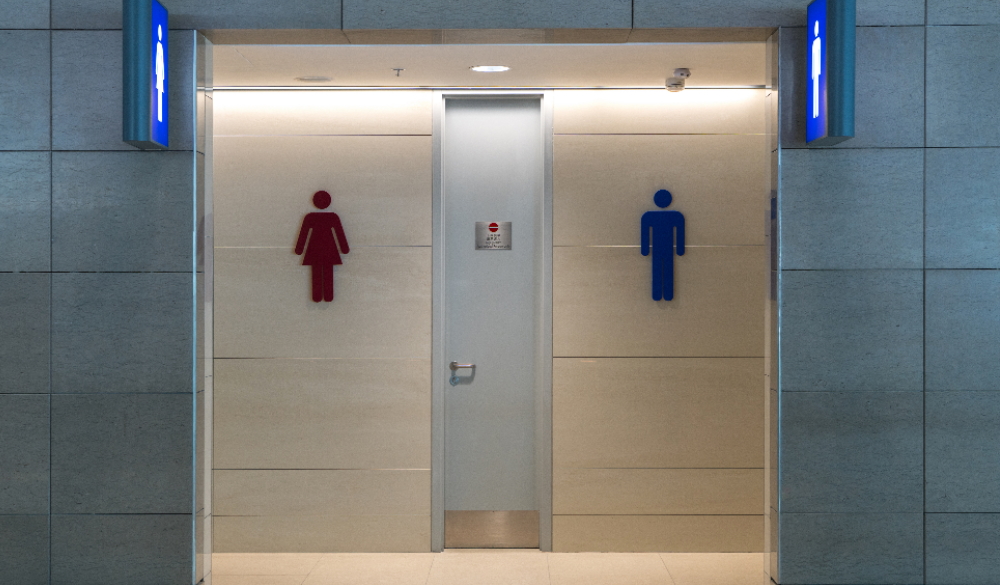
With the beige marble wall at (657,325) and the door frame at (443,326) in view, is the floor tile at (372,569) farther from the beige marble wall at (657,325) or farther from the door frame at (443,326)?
the beige marble wall at (657,325)

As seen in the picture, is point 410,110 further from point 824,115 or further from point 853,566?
point 853,566

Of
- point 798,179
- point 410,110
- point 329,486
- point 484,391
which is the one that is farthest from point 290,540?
point 798,179

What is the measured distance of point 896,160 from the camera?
13.2ft

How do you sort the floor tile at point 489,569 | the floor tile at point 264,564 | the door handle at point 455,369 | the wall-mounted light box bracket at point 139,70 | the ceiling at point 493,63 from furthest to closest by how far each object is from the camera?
the door handle at point 455,369 → the floor tile at point 264,564 → the floor tile at point 489,569 → the ceiling at point 493,63 → the wall-mounted light box bracket at point 139,70

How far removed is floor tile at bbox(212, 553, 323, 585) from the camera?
5.27 metres

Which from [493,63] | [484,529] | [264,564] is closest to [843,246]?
[493,63]

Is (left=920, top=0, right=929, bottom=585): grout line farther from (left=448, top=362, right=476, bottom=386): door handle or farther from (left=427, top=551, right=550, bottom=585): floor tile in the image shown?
(left=448, top=362, right=476, bottom=386): door handle

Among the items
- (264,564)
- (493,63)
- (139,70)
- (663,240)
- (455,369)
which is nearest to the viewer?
(139,70)

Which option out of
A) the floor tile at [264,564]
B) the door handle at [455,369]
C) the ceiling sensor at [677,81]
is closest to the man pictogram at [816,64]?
the ceiling sensor at [677,81]

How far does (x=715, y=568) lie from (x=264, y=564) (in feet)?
9.40

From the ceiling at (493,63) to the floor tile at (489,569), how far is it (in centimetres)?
305

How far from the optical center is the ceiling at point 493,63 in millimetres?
4500

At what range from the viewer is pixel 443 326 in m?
5.58

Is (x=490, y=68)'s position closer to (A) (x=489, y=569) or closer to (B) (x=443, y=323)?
Answer: (B) (x=443, y=323)
